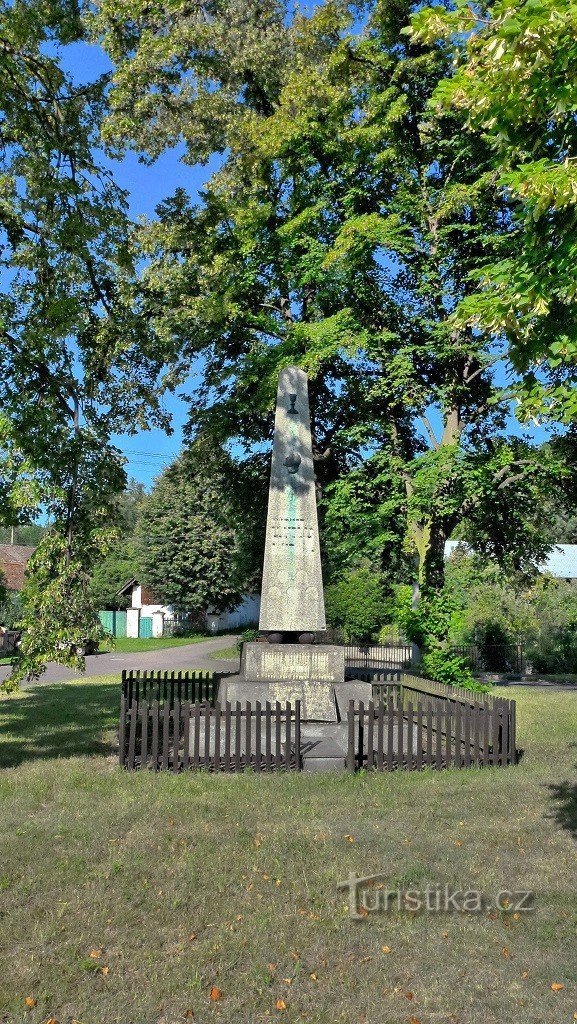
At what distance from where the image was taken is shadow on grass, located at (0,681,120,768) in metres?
11.9

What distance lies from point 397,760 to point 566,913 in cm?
502

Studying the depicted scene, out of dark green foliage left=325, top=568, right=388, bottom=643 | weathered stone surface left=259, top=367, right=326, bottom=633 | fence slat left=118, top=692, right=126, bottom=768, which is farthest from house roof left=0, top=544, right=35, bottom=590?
fence slat left=118, top=692, right=126, bottom=768

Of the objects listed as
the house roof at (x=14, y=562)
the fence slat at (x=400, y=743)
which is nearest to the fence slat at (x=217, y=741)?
the fence slat at (x=400, y=743)

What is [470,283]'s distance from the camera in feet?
65.2

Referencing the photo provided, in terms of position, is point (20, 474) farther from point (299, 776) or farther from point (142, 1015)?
point (142, 1015)

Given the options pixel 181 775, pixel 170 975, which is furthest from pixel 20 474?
pixel 170 975

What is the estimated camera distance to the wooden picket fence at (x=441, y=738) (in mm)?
10398

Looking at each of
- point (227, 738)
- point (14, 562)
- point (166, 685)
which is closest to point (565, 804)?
point (227, 738)

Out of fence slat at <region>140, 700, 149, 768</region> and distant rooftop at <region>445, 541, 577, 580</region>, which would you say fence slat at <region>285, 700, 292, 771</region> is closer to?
fence slat at <region>140, 700, 149, 768</region>

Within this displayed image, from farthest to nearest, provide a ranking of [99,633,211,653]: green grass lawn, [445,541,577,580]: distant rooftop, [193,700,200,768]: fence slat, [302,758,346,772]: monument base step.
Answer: [99,633,211,653]: green grass lawn, [445,541,577,580]: distant rooftop, [302,758,346,772]: monument base step, [193,700,200,768]: fence slat

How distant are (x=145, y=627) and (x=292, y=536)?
1862 inches

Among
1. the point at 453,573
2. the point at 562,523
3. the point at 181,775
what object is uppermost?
the point at 562,523

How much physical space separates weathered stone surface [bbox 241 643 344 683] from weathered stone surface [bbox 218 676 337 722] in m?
0.21

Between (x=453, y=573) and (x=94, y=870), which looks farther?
(x=453, y=573)
